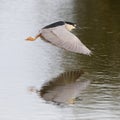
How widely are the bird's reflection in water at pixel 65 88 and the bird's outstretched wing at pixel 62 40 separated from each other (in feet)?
1.00

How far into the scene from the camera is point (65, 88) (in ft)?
23.2

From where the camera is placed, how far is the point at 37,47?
9328 millimetres

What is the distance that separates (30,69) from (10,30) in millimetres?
3294

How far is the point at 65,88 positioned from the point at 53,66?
0.99 m

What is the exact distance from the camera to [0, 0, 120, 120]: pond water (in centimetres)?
601

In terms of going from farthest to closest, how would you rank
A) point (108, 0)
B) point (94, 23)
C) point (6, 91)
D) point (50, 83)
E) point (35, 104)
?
1. point (108, 0)
2. point (94, 23)
3. point (50, 83)
4. point (6, 91)
5. point (35, 104)

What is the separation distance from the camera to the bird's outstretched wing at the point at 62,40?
776cm

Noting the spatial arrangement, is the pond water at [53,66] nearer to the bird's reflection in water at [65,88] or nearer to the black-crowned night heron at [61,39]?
the bird's reflection in water at [65,88]

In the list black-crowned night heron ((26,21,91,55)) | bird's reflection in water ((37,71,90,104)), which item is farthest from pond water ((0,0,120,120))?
black-crowned night heron ((26,21,91,55))

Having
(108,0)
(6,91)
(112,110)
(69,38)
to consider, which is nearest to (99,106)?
(112,110)

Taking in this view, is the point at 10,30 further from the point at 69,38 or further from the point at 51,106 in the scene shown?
the point at 51,106

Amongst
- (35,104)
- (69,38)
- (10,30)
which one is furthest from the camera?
(10,30)

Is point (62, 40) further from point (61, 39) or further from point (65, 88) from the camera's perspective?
point (65, 88)

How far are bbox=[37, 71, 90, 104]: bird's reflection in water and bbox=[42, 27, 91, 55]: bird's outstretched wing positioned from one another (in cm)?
31
